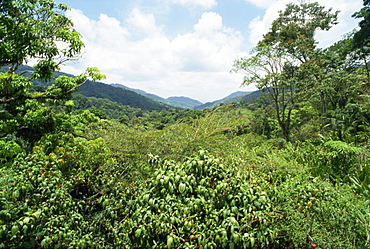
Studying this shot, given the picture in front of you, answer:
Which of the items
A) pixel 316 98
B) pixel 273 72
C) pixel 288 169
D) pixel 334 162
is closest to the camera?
pixel 288 169

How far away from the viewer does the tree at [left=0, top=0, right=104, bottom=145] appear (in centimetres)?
419

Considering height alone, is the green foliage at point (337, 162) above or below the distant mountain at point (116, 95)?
below

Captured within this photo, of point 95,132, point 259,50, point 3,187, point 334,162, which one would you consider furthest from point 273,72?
point 3,187

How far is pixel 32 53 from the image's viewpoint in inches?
175

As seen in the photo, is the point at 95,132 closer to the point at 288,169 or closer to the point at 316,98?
the point at 288,169

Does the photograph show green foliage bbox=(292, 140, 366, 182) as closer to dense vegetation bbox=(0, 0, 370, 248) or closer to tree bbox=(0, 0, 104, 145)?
dense vegetation bbox=(0, 0, 370, 248)

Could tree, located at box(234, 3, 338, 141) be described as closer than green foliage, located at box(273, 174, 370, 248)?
No

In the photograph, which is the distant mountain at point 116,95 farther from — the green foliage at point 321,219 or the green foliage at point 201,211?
the green foliage at point 321,219

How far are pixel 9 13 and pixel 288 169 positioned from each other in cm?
608

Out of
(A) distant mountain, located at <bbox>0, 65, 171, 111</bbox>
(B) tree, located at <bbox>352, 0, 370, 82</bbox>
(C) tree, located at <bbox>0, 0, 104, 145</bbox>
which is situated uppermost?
(A) distant mountain, located at <bbox>0, 65, 171, 111</bbox>

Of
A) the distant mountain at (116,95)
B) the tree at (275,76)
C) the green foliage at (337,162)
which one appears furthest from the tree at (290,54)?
the distant mountain at (116,95)

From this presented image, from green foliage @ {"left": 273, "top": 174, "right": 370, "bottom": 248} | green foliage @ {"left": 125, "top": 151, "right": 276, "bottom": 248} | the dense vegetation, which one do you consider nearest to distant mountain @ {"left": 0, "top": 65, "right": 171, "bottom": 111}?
the dense vegetation

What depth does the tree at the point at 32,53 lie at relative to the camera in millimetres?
4188

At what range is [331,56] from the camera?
11195 millimetres
